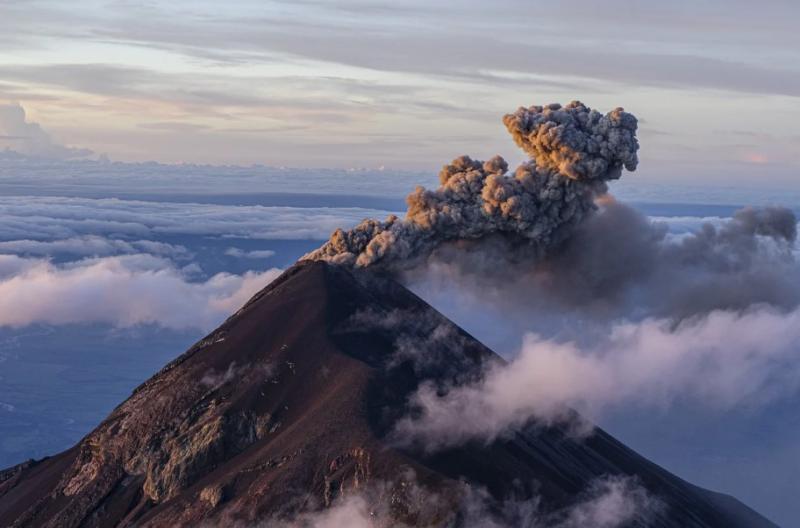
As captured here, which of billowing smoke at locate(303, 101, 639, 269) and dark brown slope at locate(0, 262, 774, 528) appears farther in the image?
billowing smoke at locate(303, 101, 639, 269)

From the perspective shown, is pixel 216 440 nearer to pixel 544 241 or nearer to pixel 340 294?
pixel 340 294

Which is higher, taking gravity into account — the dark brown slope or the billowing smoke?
the billowing smoke

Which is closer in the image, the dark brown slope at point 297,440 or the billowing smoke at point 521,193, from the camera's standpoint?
the dark brown slope at point 297,440

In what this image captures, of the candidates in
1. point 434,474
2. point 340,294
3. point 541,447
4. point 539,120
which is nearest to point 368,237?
point 340,294

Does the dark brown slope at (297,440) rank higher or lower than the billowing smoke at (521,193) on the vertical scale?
lower

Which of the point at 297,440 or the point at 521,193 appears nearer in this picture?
the point at 297,440
